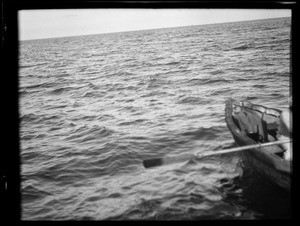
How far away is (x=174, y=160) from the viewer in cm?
501

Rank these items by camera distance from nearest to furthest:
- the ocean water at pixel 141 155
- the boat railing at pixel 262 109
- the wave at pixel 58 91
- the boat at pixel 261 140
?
the boat at pixel 261 140, the ocean water at pixel 141 155, the boat railing at pixel 262 109, the wave at pixel 58 91

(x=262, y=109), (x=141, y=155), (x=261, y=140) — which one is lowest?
(x=141, y=155)

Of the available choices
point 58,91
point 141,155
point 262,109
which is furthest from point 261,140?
point 58,91

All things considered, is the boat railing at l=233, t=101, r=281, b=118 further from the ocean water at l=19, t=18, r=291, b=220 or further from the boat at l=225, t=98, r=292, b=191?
the ocean water at l=19, t=18, r=291, b=220

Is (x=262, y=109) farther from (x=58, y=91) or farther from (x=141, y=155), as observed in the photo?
(x=58, y=91)

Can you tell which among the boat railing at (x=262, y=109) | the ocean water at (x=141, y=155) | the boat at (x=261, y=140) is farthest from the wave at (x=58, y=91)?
the boat railing at (x=262, y=109)

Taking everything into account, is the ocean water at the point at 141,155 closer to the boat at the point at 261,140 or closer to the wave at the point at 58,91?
the boat at the point at 261,140

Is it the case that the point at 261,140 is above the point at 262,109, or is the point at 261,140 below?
below

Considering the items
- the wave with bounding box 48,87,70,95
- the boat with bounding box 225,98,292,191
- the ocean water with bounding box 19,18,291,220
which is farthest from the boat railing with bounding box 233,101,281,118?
the wave with bounding box 48,87,70,95

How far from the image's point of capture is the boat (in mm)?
5391

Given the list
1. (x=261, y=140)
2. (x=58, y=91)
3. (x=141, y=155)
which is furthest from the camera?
(x=58, y=91)

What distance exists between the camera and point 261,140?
6.80 meters

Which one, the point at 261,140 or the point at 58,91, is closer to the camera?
the point at 261,140

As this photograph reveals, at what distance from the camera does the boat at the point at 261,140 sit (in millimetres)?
5391
